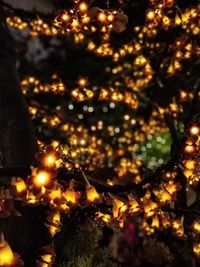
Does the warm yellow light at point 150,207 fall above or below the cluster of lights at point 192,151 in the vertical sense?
below

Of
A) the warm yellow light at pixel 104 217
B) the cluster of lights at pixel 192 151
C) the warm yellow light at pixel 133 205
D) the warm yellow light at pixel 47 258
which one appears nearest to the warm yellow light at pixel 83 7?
the cluster of lights at pixel 192 151

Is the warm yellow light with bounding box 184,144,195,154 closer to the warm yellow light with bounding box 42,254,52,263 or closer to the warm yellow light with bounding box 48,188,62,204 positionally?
the warm yellow light with bounding box 48,188,62,204

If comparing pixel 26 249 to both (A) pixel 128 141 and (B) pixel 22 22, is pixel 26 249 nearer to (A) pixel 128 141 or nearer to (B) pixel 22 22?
(B) pixel 22 22

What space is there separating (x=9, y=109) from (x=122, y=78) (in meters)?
12.3

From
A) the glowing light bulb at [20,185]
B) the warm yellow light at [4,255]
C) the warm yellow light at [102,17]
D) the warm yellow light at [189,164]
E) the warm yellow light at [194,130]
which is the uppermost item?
the warm yellow light at [102,17]

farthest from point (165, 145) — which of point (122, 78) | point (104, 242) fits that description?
point (104, 242)

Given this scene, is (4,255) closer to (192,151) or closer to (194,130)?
(192,151)

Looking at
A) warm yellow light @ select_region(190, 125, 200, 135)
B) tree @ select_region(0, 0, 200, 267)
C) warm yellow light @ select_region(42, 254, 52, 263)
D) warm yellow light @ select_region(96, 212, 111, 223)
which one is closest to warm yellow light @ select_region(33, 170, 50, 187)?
tree @ select_region(0, 0, 200, 267)

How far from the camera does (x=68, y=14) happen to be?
22.6ft

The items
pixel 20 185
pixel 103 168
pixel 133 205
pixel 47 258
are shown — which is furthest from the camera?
pixel 103 168

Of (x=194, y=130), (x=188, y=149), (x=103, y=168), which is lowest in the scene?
(x=188, y=149)

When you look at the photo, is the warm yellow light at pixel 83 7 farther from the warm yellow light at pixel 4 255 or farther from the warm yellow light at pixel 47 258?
the warm yellow light at pixel 4 255

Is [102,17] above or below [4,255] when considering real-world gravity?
above

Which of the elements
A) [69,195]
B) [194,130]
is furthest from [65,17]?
[69,195]
